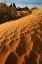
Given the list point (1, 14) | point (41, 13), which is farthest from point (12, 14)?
point (41, 13)

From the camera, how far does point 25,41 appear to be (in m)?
5.72

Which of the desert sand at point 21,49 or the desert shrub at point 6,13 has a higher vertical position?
the desert sand at point 21,49

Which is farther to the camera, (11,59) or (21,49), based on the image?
(21,49)

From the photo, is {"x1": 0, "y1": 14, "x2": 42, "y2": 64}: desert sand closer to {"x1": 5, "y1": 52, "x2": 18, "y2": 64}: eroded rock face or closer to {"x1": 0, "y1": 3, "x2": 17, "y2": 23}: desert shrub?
{"x1": 5, "y1": 52, "x2": 18, "y2": 64}: eroded rock face

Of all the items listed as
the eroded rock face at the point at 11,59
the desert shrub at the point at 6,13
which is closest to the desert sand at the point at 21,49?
the eroded rock face at the point at 11,59

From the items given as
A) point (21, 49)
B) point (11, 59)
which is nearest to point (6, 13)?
point (21, 49)

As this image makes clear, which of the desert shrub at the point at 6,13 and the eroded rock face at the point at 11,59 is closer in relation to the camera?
the eroded rock face at the point at 11,59

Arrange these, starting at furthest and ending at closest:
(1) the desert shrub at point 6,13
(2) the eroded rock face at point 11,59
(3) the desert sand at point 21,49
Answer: (1) the desert shrub at point 6,13 < (3) the desert sand at point 21,49 < (2) the eroded rock face at point 11,59

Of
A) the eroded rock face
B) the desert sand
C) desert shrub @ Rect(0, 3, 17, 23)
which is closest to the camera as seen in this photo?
the eroded rock face

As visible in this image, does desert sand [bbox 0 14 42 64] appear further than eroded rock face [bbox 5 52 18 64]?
Yes

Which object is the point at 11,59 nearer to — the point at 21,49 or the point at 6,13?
the point at 21,49

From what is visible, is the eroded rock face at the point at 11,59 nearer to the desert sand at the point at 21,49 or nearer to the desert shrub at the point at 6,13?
the desert sand at the point at 21,49

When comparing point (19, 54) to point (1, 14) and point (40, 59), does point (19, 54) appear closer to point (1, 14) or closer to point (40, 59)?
point (40, 59)

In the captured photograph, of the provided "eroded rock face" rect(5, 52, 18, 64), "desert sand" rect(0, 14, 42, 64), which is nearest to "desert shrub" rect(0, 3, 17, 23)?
"desert sand" rect(0, 14, 42, 64)
